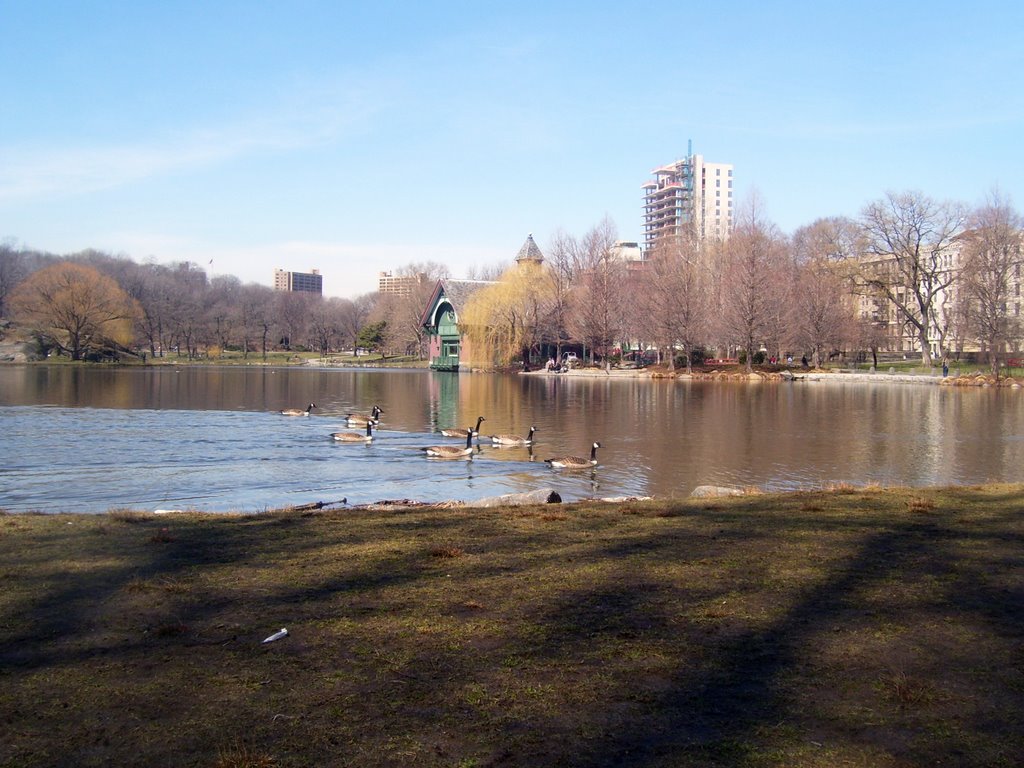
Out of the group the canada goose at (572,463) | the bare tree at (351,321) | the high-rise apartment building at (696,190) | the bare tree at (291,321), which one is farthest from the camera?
the high-rise apartment building at (696,190)

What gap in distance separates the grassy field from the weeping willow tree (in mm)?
69625

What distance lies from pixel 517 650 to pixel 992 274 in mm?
64044

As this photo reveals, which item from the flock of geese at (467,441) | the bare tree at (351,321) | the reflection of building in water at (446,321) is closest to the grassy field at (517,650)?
the flock of geese at (467,441)

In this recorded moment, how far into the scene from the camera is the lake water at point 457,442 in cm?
1546

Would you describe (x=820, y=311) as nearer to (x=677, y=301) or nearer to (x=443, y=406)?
(x=677, y=301)

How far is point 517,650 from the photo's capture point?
4.44 metres

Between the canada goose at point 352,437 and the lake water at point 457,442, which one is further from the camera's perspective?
the canada goose at point 352,437

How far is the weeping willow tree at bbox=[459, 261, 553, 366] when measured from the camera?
76.8 metres

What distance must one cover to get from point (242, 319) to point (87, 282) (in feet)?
93.1

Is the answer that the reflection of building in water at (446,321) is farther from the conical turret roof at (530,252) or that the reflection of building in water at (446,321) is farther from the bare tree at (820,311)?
the bare tree at (820,311)

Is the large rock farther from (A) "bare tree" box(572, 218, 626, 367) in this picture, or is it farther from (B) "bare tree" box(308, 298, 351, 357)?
(B) "bare tree" box(308, 298, 351, 357)

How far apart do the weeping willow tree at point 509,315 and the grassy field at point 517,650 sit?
69625mm

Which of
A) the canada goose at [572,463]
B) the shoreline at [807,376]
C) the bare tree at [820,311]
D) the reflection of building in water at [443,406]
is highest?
the bare tree at [820,311]

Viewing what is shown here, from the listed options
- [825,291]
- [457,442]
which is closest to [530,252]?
[825,291]
